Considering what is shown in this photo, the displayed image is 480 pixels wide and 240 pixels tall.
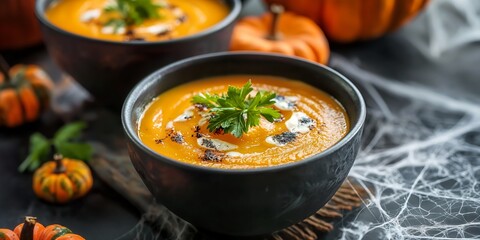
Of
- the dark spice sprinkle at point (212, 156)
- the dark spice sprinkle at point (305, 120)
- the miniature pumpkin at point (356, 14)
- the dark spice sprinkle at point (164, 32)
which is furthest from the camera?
the miniature pumpkin at point (356, 14)

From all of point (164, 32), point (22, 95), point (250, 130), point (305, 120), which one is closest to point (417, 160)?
point (305, 120)

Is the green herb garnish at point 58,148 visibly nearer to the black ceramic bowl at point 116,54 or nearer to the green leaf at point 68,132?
the green leaf at point 68,132

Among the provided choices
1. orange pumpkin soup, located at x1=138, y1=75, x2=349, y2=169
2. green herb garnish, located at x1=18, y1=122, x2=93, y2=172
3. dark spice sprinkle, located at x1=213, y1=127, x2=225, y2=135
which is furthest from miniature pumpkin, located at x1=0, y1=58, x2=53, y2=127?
dark spice sprinkle, located at x1=213, y1=127, x2=225, y2=135

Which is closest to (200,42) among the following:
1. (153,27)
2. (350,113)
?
(153,27)

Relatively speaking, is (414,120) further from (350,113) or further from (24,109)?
(24,109)

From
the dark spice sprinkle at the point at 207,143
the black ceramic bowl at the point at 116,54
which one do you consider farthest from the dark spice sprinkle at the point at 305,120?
the black ceramic bowl at the point at 116,54

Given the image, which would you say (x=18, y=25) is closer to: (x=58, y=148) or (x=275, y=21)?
(x=58, y=148)
